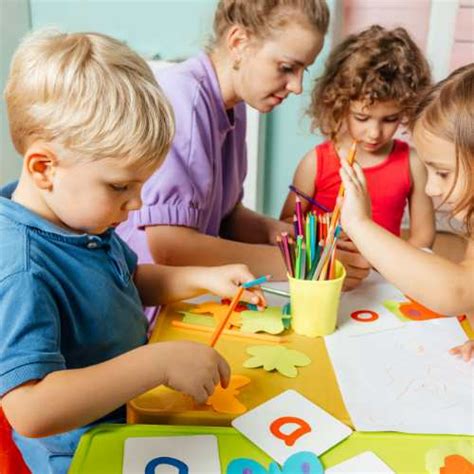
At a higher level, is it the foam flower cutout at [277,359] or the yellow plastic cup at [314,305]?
the yellow plastic cup at [314,305]

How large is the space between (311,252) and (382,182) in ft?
2.11

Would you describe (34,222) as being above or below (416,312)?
above

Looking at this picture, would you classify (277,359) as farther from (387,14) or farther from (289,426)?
(387,14)

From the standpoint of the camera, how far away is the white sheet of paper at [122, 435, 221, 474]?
1.79 feet

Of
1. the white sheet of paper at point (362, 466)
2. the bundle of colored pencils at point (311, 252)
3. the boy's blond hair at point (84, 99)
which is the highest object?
the boy's blond hair at point (84, 99)

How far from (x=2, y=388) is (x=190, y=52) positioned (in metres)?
1.57

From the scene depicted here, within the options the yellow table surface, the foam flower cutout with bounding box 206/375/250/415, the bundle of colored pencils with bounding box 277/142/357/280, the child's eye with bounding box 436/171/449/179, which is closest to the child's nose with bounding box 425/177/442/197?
the child's eye with bounding box 436/171/449/179

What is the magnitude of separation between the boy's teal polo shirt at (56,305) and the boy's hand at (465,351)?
1.26 feet

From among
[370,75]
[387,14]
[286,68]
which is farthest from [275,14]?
[387,14]

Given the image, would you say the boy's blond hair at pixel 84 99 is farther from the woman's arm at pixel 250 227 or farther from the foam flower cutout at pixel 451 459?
the woman's arm at pixel 250 227

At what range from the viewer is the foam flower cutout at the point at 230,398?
625 millimetres

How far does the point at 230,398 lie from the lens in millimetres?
641

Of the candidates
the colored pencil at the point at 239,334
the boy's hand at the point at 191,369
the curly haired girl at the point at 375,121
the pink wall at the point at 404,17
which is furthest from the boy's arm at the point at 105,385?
the pink wall at the point at 404,17

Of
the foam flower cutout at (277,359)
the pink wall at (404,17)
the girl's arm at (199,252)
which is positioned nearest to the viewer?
the foam flower cutout at (277,359)
